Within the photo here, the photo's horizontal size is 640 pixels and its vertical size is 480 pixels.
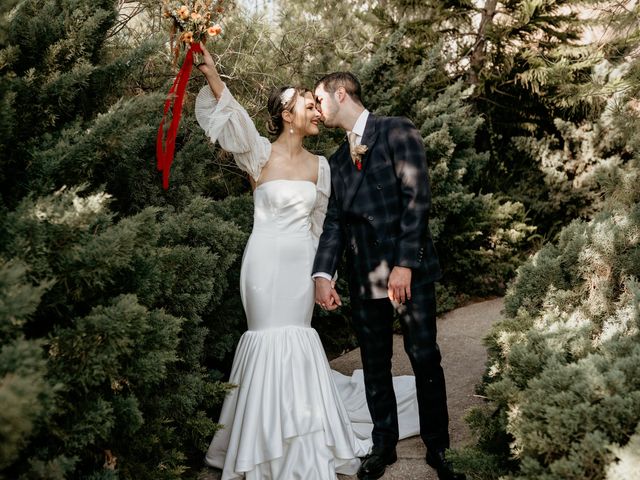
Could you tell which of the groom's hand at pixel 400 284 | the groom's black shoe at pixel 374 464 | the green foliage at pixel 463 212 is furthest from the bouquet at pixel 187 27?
the green foliage at pixel 463 212

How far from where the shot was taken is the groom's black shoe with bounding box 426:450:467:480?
3.24 metres

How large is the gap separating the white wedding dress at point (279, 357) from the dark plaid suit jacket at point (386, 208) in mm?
471

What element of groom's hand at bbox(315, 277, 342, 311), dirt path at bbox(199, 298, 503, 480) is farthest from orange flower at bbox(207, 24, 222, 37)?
dirt path at bbox(199, 298, 503, 480)

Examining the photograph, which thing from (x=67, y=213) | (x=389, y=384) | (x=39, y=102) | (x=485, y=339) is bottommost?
(x=389, y=384)

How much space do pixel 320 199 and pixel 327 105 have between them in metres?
0.74

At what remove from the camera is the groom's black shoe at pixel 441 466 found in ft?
10.6

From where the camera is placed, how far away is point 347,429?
144 inches

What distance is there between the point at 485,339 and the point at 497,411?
1.99ft

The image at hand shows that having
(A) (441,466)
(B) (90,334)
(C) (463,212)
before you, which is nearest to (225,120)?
(B) (90,334)

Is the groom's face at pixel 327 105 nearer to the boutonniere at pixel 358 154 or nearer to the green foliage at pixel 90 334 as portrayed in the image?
the boutonniere at pixel 358 154

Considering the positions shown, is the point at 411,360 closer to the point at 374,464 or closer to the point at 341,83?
the point at 374,464

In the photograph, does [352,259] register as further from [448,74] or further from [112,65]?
[448,74]

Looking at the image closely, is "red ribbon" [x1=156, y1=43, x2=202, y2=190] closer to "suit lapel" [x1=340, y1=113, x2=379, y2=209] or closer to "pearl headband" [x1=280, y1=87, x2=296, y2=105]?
"pearl headband" [x1=280, y1=87, x2=296, y2=105]

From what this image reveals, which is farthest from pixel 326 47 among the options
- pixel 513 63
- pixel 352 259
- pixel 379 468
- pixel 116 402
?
pixel 116 402
